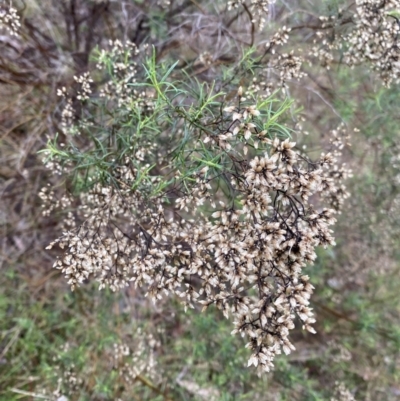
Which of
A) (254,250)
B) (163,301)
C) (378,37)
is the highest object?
(378,37)

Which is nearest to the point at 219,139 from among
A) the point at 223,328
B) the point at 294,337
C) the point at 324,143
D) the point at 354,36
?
the point at 354,36

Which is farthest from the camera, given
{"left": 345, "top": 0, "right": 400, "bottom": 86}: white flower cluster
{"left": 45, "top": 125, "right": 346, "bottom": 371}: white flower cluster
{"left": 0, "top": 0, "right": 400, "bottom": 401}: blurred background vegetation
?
{"left": 0, "top": 0, "right": 400, "bottom": 401}: blurred background vegetation

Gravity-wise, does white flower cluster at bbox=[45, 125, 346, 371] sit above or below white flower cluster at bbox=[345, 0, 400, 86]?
below

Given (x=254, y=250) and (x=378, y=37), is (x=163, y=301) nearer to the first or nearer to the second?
(x=254, y=250)

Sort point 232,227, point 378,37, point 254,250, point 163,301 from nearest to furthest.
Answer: point 254,250
point 232,227
point 378,37
point 163,301

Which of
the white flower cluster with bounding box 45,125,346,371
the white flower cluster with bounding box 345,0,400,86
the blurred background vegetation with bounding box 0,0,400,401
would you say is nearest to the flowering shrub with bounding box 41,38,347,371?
the white flower cluster with bounding box 45,125,346,371

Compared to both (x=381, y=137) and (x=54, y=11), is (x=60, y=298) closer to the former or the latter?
(x=54, y=11)

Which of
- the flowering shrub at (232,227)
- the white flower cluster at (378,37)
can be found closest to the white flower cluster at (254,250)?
the flowering shrub at (232,227)

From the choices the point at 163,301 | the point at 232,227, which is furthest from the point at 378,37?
the point at 163,301

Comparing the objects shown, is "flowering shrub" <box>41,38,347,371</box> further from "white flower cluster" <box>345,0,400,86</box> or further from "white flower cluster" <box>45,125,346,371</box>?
"white flower cluster" <box>345,0,400,86</box>
